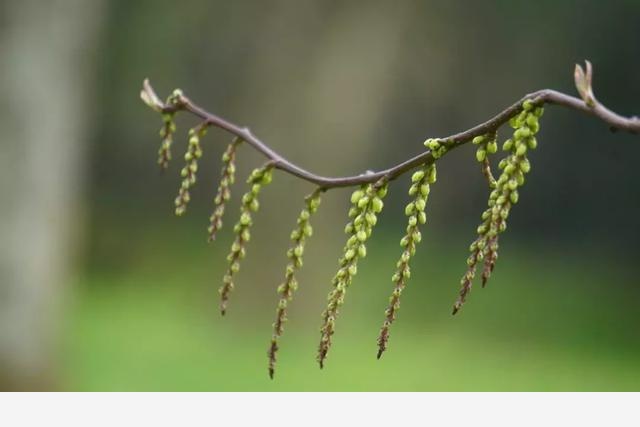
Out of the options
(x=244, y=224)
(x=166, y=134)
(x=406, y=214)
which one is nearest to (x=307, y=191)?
(x=166, y=134)

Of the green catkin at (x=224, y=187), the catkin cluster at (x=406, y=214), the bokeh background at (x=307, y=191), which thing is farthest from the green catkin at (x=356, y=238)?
the bokeh background at (x=307, y=191)

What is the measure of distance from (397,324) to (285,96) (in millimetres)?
2744

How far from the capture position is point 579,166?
9852 mm

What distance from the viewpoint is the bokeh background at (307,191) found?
6.29 meters

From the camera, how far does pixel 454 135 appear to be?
757 millimetres

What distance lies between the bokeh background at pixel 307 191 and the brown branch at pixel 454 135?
4927 mm

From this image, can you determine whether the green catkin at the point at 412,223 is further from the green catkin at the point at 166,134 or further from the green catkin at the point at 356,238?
the green catkin at the point at 166,134

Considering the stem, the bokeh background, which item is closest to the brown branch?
the stem

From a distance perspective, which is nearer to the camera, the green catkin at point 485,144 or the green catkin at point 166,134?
the green catkin at point 485,144

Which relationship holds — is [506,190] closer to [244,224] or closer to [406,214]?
[406,214]

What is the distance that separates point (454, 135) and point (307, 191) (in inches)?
251

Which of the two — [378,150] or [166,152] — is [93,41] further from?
[166,152]

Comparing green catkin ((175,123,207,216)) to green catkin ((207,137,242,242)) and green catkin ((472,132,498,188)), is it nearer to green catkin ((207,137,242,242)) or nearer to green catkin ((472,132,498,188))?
green catkin ((207,137,242,242))

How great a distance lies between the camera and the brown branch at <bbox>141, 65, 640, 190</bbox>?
0.64 metres
